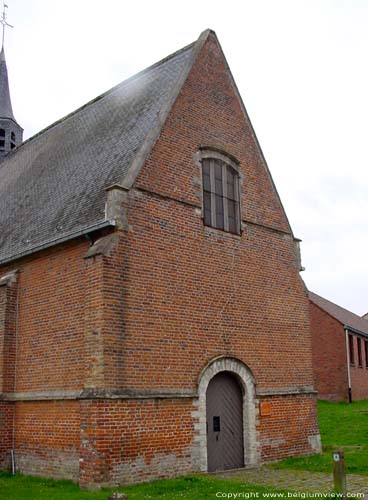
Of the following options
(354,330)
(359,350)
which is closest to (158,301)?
(354,330)

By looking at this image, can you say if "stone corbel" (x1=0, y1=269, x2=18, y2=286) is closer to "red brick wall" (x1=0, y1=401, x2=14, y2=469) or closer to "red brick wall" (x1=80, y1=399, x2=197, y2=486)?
"red brick wall" (x1=0, y1=401, x2=14, y2=469)

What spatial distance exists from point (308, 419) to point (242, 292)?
429 centimetres

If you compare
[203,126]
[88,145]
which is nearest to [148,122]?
[203,126]

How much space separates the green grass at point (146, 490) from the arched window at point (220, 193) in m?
6.47

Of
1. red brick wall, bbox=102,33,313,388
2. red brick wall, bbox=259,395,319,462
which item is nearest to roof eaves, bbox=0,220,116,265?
red brick wall, bbox=102,33,313,388

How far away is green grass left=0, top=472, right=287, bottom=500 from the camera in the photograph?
1143cm

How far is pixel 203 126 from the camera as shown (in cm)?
1686

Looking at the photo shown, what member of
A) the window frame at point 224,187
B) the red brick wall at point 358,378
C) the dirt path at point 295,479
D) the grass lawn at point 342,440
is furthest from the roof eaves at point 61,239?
the red brick wall at point 358,378

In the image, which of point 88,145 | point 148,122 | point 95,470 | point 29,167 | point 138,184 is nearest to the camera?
point 95,470

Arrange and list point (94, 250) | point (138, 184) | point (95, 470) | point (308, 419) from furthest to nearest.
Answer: point (308, 419)
point (138, 184)
point (94, 250)
point (95, 470)

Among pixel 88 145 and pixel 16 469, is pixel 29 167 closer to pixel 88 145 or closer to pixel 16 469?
pixel 88 145

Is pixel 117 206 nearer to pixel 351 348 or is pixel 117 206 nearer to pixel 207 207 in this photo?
pixel 207 207

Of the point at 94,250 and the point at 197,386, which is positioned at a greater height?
the point at 94,250

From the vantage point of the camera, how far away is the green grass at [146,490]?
1143 cm
